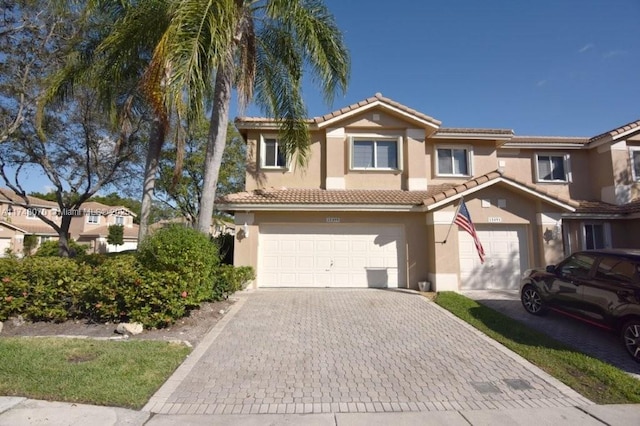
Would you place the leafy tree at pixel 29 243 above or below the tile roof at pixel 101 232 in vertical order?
below


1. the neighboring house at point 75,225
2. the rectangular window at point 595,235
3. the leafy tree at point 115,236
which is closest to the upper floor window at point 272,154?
the rectangular window at point 595,235

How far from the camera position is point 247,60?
10008 millimetres

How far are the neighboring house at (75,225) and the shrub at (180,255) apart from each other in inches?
1181

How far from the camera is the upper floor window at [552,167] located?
14.8 meters

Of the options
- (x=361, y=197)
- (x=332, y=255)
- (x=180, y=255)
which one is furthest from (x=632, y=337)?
(x=180, y=255)

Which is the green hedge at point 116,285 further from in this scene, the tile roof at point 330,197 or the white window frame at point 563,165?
the white window frame at point 563,165

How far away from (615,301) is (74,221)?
54.2 meters

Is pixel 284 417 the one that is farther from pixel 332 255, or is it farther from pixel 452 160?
pixel 452 160

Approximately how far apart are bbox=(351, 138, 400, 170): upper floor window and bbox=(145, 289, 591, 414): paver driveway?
7.02 m

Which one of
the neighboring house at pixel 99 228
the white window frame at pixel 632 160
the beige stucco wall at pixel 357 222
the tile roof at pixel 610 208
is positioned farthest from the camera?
the neighboring house at pixel 99 228

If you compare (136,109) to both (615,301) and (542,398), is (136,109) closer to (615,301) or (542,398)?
(542,398)

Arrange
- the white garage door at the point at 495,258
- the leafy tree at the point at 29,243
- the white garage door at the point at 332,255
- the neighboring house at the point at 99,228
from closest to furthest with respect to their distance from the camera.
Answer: the white garage door at the point at 495,258 < the white garage door at the point at 332,255 < the leafy tree at the point at 29,243 < the neighboring house at the point at 99,228

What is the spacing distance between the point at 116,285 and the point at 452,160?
43.2 feet

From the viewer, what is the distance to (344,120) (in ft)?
44.5
